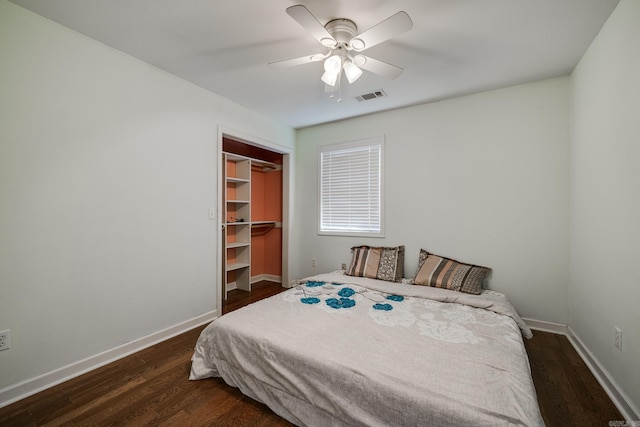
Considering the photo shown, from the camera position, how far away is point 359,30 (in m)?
1.96

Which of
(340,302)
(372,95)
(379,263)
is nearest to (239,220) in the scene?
(379,263)

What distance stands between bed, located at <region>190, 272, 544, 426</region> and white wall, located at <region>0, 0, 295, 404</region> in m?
0.91

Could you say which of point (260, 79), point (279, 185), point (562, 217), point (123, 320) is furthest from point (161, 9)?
point (562, 217)

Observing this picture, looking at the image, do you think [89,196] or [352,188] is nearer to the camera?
[89,196]

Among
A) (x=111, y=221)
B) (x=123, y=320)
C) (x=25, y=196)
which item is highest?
(x=25, y=196)

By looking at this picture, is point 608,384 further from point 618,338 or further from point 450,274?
point 450,274

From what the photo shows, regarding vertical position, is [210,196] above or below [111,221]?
above

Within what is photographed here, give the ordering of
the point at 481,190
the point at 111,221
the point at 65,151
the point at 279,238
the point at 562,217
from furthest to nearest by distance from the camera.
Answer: the point at 279,238, the point at 481,190, the point at 562,217, the point at 111,221, the point at 65,151

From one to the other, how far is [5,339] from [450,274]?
353 centimetres

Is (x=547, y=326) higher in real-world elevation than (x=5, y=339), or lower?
lower

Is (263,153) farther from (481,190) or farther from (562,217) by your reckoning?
(562,217)

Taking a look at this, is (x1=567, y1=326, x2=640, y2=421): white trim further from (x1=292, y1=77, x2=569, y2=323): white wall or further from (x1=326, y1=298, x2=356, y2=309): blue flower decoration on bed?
(x1=326, y1=298, x2=356, y2=309): blue flower decoration on bed

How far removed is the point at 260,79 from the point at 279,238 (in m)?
2.60

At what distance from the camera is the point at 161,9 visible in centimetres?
177
